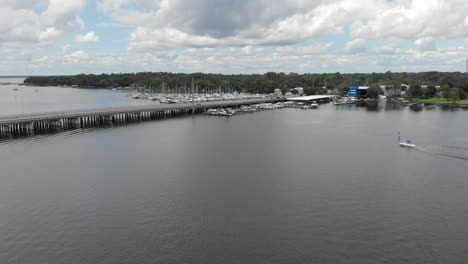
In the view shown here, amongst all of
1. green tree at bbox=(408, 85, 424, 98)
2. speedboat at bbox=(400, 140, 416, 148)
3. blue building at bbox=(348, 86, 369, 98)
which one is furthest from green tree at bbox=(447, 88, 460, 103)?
speedboat at bbox=(400, 140, 416, 148)

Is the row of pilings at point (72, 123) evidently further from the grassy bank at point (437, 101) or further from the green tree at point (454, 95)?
the green tree at point (454, 95)

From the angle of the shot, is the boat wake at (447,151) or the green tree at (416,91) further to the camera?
the green tree at (416,91)

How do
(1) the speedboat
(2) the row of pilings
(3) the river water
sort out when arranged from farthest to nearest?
(2) the row of pilings < (1) the speedboat < (3) the river water

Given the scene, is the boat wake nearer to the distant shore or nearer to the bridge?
the bridge

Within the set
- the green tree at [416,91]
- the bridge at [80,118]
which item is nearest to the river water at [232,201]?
the bridge at [80,118]

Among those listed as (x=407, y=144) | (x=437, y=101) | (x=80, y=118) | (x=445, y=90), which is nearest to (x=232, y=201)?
(x=407, y=144)

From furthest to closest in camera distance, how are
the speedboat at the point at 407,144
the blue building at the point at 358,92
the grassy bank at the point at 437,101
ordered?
the blue building at the point at 358,92 < the grassy bank at the point at 437,101 < the speedboat at the point at 407,144
